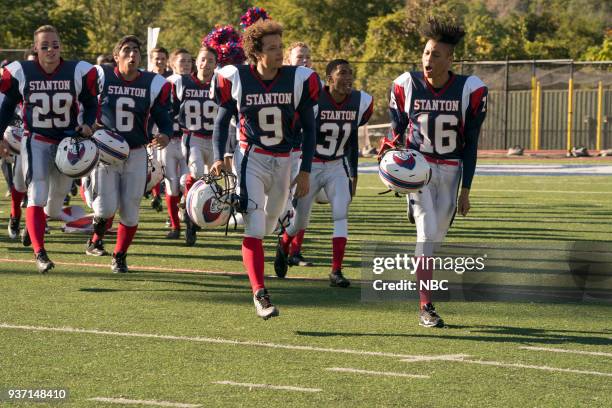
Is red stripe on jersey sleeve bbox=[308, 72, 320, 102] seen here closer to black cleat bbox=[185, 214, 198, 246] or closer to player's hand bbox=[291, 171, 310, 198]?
player's hand bbox=[291, 171, 310, 198]

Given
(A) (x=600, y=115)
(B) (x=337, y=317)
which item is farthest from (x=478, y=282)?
(A) (x=600, y=115)

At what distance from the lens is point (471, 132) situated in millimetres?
A: 7785

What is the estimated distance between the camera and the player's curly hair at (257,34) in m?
7.75

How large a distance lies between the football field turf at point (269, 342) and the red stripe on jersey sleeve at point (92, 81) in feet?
4.96

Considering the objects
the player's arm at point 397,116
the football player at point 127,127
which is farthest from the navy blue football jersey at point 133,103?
the player's arm at point 397,116

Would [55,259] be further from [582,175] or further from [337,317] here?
[582,175]

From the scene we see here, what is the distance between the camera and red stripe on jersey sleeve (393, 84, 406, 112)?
311 inches

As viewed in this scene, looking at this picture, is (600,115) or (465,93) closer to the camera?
(465,93)

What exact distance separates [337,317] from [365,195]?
1170 cm

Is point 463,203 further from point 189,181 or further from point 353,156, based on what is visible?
point 189,181

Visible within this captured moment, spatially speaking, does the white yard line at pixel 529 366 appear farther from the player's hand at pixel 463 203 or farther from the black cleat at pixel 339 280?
the black cleat at pixel 339 280

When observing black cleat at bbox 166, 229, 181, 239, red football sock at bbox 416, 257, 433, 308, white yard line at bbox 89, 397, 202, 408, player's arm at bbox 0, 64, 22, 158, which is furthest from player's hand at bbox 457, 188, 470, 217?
black cleat at bbox 166, 229, 181, 239

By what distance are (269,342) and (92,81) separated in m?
3.86

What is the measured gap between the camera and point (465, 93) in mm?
7754
